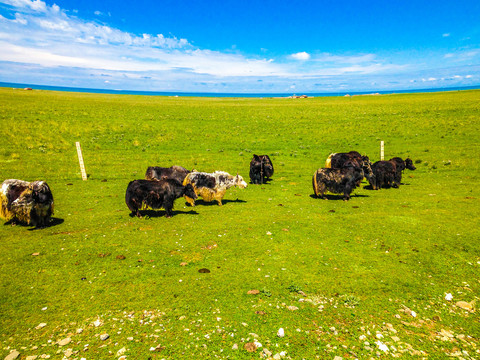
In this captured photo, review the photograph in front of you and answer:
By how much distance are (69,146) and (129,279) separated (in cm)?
2745

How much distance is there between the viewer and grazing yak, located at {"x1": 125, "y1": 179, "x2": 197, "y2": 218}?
11789 millimetres

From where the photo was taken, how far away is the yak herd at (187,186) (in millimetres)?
10664

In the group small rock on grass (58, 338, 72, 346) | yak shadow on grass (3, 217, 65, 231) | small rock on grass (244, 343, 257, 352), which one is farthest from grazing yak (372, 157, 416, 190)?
yak shadow on grass (3, 217, 65, 231)

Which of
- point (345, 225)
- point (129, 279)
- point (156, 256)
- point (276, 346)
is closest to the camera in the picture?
point (276, 346)

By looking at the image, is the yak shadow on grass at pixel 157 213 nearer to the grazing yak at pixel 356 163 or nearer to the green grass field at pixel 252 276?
the green grass field at pixel 252 276

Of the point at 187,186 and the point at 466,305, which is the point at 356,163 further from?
the point at 466,305

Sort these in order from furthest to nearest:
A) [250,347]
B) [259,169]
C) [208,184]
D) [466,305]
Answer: [259,169] → [208,184] → [466,305] → [250,347]

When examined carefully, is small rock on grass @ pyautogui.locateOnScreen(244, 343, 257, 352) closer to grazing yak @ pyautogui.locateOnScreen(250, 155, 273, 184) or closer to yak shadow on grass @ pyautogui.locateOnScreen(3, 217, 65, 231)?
yak shadow on grass @ pyautogui.locateOnScreen(3, 217, 65, 231)

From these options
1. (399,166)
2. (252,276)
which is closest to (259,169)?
(399,166)

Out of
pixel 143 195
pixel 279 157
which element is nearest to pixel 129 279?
pixel 143 195

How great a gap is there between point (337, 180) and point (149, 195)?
33.2 feet

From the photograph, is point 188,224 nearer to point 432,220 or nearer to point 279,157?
point 432,220

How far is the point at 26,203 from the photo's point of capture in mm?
10516

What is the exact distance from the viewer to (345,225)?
1098 centimetres
